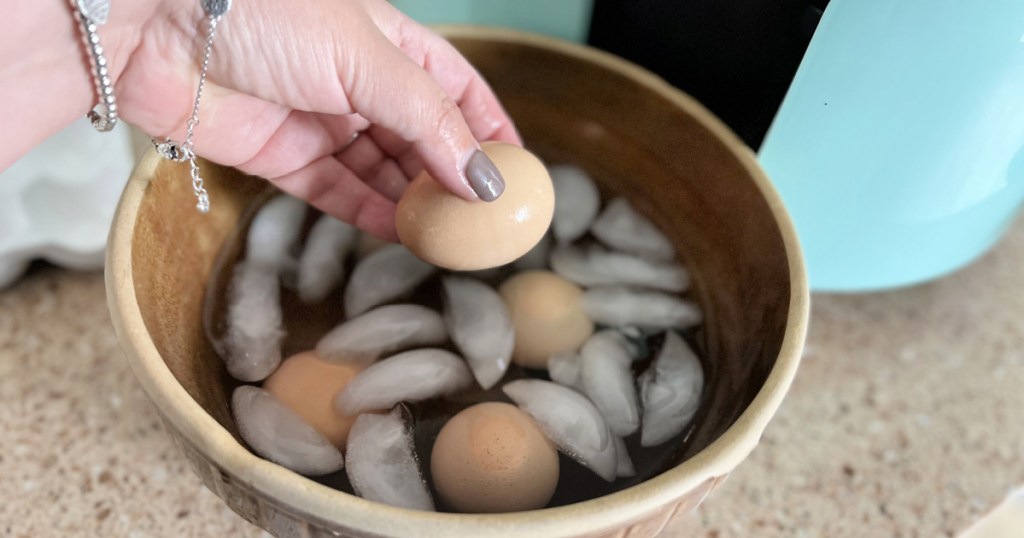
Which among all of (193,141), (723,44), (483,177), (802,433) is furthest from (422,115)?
(802,433)

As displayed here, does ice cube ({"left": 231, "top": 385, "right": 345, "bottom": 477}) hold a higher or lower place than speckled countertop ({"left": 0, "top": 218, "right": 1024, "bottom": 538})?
higher

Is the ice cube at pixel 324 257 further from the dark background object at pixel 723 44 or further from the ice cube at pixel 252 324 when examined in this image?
the dark background object at pixel 723 44

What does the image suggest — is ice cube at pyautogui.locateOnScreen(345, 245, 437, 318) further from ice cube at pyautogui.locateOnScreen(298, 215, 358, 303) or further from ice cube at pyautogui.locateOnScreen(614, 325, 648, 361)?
ice cube at pyautogui.locateOnScreen(614, 325, 648, 361)

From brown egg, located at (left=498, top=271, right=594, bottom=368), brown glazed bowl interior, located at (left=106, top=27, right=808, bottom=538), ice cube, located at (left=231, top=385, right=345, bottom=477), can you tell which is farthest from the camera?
brown egg, located at (left=498, top=271, right=594, bottom=368)

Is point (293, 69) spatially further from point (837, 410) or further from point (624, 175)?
point (837, 410)

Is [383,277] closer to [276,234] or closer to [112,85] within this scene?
[276,234]

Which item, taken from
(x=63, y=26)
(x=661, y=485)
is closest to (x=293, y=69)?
(x=63, y=26)

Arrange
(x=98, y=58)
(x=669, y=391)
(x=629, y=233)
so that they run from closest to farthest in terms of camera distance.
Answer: (x=98, y=58)
(x=669, y=391)
(x=629, y=233)

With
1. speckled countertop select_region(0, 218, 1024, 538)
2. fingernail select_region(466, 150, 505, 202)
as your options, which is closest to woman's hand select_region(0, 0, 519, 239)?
fingernail select_region(466, 150, 505, 202)
